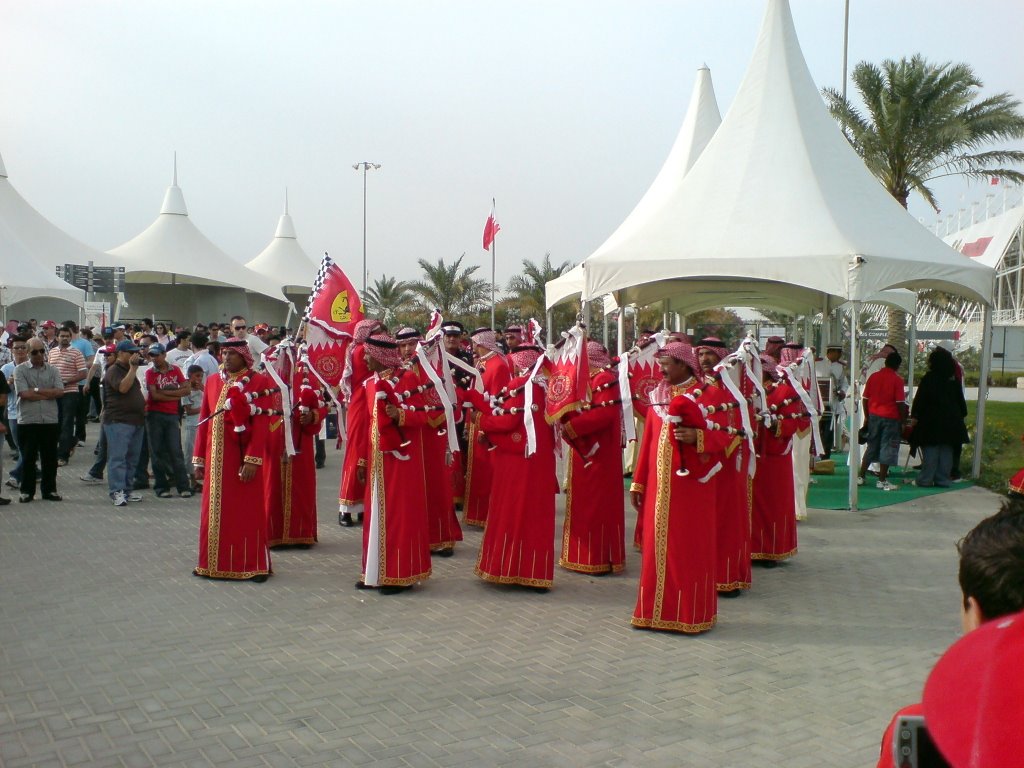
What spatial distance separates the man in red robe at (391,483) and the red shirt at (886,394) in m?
7.84

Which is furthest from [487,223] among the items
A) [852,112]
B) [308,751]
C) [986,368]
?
[308,751]

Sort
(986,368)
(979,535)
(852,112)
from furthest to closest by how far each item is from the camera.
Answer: (852,112) → (986,368) → (979,535)

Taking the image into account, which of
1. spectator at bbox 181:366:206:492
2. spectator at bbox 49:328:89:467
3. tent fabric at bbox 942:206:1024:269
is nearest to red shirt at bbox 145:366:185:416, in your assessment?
spectator at bbox 181:366:206:492

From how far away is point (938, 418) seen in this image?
12.6 m

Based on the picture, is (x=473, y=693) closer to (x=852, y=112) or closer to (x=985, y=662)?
(x=985, y=662)

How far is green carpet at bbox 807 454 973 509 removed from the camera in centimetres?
1145

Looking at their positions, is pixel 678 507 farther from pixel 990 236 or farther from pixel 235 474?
pixel 990 236

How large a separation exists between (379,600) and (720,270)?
18.9 feet

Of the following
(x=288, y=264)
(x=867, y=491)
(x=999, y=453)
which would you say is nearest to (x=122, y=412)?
(x=867, y=491)

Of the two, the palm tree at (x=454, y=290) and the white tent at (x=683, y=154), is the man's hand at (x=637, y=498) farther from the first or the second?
the palm tree at (x=454, y=290)

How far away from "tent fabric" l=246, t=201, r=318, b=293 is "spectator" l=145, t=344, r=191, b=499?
42.9 metres

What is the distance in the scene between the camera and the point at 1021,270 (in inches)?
1994

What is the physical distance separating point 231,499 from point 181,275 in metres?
41.0

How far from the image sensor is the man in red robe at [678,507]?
6027 mm
